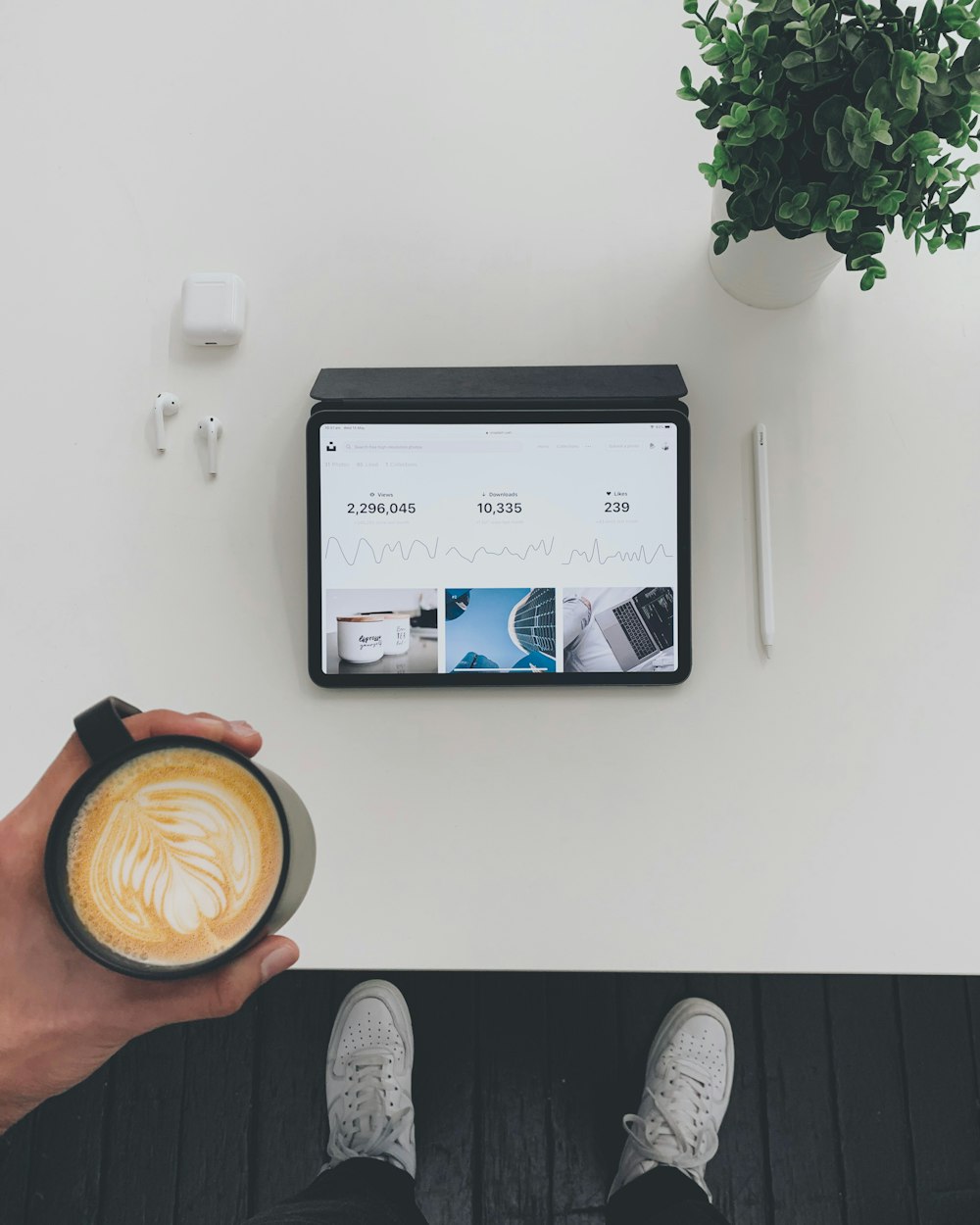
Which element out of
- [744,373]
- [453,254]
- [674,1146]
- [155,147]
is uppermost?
[155,147]

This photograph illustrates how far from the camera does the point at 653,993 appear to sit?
121cm

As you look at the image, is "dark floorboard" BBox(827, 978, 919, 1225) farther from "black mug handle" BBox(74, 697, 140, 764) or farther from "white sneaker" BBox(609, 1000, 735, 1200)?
"black mug handle" BBox(74, 697, 140, 764)

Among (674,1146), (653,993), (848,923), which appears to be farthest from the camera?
(653,993)

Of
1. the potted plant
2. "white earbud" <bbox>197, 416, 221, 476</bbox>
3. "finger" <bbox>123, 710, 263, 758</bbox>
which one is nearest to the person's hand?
"finger" <bbox>123, 710, 263, 758</bbox>

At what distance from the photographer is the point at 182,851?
1.71ft

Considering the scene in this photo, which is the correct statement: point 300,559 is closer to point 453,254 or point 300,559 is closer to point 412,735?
point 412,735

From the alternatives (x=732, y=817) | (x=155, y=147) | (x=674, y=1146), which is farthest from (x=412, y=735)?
(x=674, y=1146)

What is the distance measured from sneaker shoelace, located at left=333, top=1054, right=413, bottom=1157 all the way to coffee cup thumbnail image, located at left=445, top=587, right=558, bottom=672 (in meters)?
0.67

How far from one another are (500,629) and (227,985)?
0.37 m

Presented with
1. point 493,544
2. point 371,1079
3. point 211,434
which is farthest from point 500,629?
point 371,1079

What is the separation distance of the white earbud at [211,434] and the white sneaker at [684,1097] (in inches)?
38.0

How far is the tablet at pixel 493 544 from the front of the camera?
759 mm

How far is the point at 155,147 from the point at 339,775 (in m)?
Result: 0.64

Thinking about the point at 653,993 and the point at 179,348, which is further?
A: the point at 653,993
